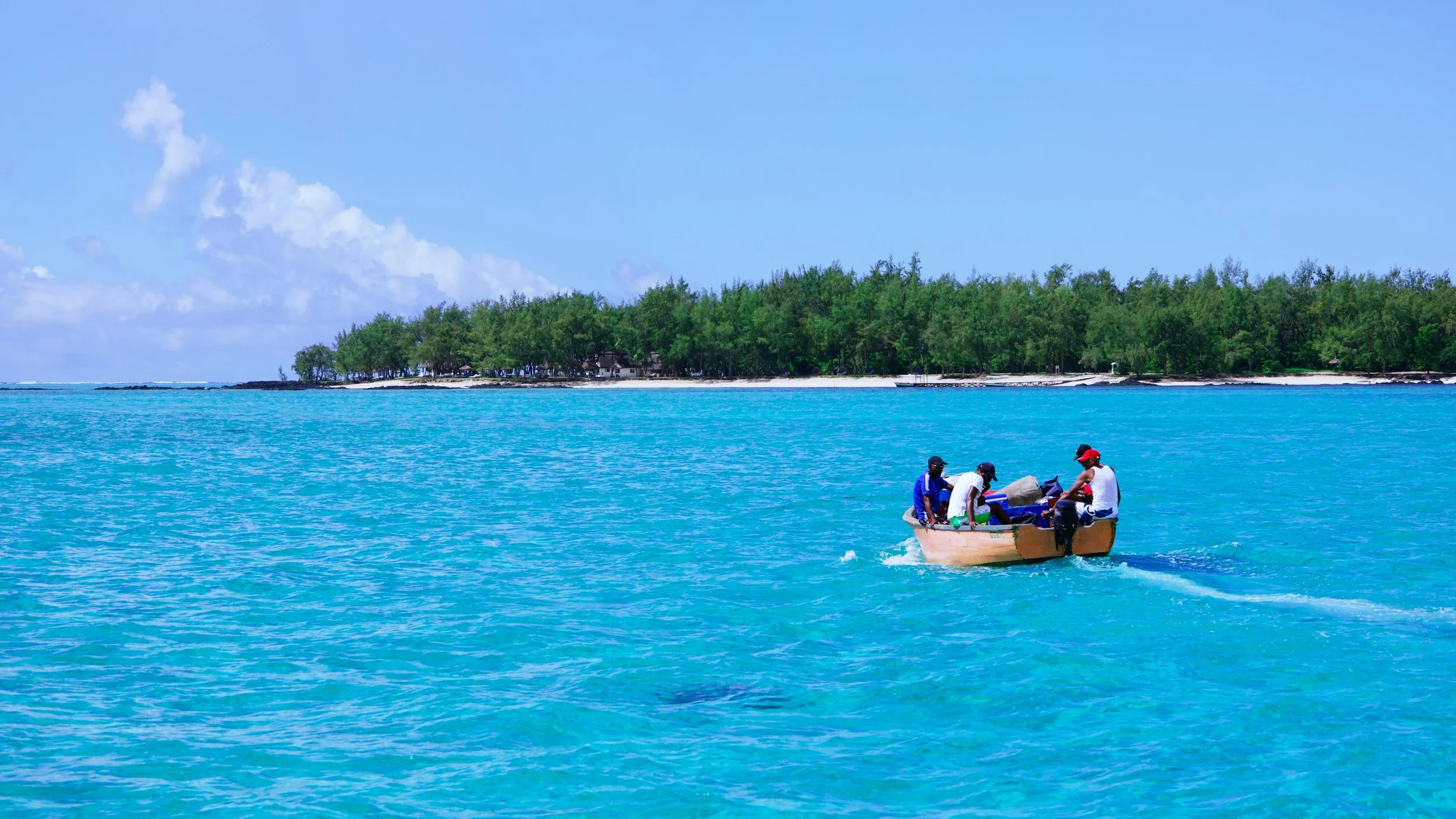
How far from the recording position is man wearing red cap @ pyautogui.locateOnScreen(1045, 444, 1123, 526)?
22578mm

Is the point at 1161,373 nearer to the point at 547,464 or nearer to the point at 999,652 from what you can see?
the point at 547,464

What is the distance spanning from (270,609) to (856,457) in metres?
36.8

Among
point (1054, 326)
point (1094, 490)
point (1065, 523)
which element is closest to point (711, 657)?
point (1065, 523)

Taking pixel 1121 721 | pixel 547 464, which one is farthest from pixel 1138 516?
pixel 547 464

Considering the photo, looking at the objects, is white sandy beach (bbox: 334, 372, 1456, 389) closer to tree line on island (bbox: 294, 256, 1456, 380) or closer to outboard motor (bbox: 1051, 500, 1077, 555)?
tree line on island (bbox: 294, 256, 1456, 380)

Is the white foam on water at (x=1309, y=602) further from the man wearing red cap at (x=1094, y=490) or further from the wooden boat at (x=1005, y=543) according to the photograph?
the man wearing red cap at (x=1094, y=490)

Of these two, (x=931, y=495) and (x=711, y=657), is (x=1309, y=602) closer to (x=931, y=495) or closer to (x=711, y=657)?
(x=931, y=495)

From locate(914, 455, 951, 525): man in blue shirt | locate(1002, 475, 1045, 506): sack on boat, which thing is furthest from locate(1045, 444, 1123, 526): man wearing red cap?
locate(914, 455, 951, 525): man in blue shirt

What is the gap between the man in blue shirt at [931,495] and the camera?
23.6 m

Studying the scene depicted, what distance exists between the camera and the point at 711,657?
16.8 m

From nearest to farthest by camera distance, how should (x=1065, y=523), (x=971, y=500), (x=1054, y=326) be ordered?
1. (x=1065, y=523)
2. (x=971, y=500)
3. (x=1054, y=326)

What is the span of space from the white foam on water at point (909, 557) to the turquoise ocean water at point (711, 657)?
0.11 metres

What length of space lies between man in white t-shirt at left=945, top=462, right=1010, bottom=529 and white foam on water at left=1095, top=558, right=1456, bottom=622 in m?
2.41

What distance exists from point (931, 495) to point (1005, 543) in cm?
185
